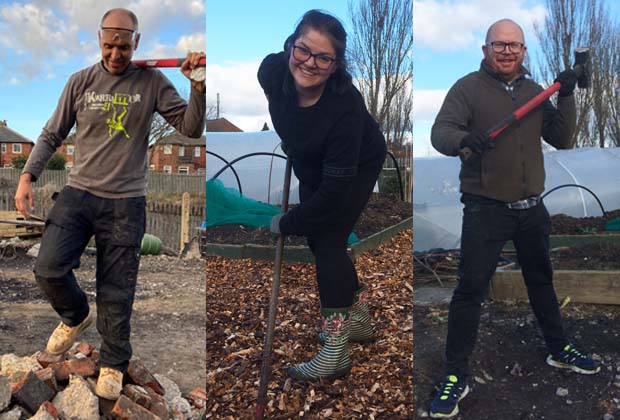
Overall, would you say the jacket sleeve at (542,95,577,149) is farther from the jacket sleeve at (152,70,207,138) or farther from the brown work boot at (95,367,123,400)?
the brown work boot at (95,367,123,400)

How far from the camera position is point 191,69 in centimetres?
190

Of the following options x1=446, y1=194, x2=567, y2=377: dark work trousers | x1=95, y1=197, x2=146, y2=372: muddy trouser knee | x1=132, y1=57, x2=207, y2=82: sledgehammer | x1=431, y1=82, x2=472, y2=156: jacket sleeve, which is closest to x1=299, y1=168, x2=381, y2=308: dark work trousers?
x1=431, y1=82, x2=472, y2=156: jacket sleeve

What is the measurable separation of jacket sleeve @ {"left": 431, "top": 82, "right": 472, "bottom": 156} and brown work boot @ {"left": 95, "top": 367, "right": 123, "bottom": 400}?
4.97ft

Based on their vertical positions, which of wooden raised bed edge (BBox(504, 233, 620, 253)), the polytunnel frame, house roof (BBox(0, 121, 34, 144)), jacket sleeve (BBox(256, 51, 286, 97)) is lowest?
wooden raised bed edge (BBox(504, 233, 620, 253))

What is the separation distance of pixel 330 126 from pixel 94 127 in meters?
1.09

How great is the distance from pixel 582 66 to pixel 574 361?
0.91 meters

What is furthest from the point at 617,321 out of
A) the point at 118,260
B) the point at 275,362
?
the point at 118,260

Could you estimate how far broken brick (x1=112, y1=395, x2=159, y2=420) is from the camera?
2344 mm

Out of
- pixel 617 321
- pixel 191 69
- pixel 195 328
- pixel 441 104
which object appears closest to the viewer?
pixel 441 104

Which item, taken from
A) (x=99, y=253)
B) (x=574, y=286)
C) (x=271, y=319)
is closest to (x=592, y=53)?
(x=574, y=286)

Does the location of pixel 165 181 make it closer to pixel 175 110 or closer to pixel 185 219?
pixel 185 219

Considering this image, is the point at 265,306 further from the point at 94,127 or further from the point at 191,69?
the point at 94,127

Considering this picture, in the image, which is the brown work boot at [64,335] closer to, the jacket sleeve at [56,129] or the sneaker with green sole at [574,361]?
the jacket sleeve at [56,129]

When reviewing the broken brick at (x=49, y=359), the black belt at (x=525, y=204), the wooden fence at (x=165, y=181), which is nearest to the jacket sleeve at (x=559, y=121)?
the black belt at (x=525, y=204)
